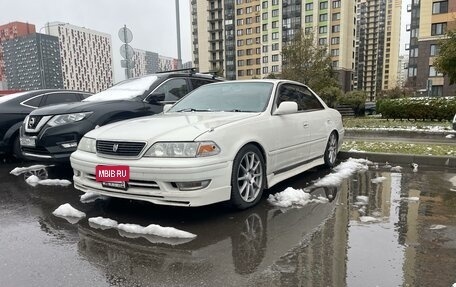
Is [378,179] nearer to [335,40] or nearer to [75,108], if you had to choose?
[75,108]

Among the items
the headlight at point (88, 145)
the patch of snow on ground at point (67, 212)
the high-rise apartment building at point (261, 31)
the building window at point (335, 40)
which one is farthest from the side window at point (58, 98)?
the building window at point (335, 40)

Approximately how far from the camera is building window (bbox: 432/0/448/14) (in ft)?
149

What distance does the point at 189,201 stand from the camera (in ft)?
11.8

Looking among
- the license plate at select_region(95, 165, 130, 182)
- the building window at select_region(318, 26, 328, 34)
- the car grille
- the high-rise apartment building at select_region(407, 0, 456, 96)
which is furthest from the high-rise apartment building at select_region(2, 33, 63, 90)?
the building window at select_region(318, 26, 328, 34)

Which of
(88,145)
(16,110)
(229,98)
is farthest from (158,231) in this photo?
(16,110)

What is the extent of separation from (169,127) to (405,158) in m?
4.78

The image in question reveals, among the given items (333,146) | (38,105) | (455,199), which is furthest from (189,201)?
(38,105)

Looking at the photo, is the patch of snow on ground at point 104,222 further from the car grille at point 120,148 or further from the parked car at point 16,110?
the parked car at point 16,110

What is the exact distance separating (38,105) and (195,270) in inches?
250

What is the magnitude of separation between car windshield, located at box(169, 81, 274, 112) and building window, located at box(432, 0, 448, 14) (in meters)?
50.2

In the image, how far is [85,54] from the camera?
20375 mm

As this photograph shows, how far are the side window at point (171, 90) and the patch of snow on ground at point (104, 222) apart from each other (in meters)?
2.93

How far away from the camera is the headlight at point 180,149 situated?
3625mm

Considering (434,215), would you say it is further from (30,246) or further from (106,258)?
(30,246)
